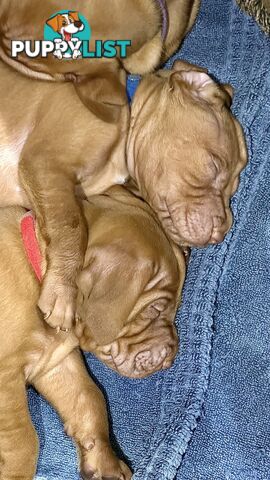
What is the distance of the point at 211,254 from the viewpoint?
294 cm

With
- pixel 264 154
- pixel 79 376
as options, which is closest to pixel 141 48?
pixel 264 154

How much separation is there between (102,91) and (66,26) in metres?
0.23

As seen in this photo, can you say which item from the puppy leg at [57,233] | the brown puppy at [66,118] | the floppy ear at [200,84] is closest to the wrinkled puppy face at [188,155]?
the floppy ear at [200,84]

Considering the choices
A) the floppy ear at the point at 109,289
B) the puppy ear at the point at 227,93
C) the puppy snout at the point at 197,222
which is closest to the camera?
the floppy ear at the point at 109,289

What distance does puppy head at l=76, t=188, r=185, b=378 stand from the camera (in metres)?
2.46

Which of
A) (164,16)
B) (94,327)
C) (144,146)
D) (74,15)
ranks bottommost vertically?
(94,327)

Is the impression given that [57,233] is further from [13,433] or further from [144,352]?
[13,433]

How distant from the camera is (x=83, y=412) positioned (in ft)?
9.16

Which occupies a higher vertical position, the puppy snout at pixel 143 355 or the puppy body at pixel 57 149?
the puppy body at pixel 57 149

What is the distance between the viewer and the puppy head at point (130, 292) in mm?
2455

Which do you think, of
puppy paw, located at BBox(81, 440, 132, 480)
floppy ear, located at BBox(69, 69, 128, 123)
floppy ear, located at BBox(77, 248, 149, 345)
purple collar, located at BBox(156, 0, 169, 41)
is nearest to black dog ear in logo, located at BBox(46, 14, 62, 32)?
floppy ear, located at BBox(69, 69, 128, 123)

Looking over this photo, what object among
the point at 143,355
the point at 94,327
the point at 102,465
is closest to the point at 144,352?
the point at 143,355

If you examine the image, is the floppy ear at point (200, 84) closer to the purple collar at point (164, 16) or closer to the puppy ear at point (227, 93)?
the puppy ear at point (227, 93)

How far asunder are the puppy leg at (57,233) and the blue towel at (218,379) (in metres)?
0.51
